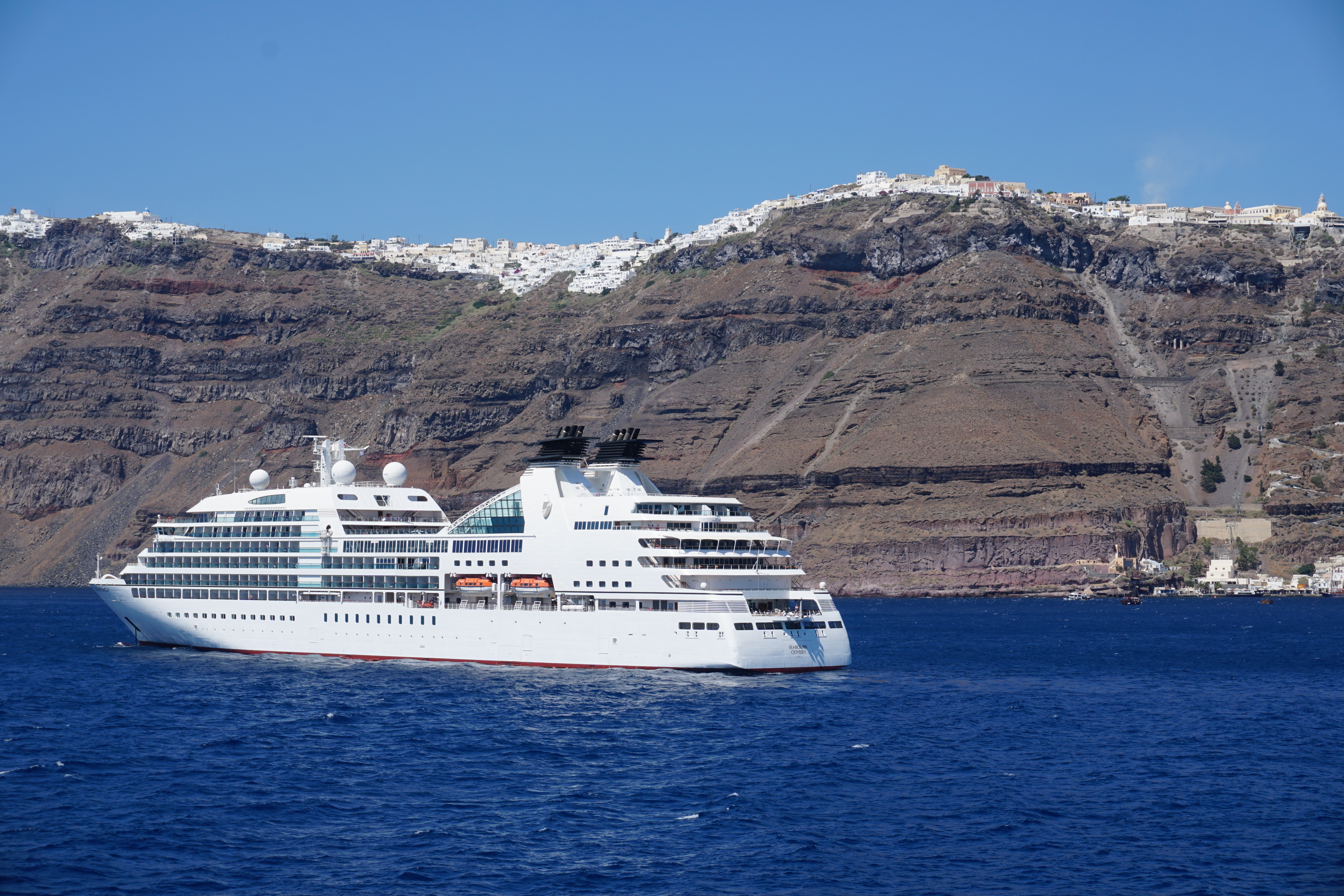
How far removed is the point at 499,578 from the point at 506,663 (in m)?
3.91

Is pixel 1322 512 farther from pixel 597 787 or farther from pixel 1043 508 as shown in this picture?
pixel 597 787

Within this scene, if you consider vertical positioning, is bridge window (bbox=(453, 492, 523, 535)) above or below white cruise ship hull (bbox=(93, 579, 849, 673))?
above

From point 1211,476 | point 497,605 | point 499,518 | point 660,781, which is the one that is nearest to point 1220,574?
point 1211,476

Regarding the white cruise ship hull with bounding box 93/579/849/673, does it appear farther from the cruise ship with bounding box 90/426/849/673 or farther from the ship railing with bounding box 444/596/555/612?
the ship railing with bounding box 444/596/555/612

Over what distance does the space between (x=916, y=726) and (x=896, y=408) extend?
13092 cm

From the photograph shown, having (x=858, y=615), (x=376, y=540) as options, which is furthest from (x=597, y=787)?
(x=858, y=615)

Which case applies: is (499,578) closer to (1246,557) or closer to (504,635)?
(504,635)

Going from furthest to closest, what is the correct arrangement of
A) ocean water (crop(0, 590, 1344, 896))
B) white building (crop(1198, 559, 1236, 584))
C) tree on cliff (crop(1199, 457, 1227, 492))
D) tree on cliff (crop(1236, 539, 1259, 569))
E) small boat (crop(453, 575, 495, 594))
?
tree on cliff (crop(1199, 457, 1227, 492)) → tree on cliff (crop(1236, 539, 1259, 569)) → white building (crop(1198, 559, 1236, 584)) → small boat (crop(453, 575, 495, 594)) → ocean water (crop(0, 590, 1344, 896))

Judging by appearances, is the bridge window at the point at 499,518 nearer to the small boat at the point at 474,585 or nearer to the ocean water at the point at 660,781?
the small boat at the point at 474,585

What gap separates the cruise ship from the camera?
6238 cm

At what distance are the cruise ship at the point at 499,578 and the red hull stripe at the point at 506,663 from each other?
0.10 metres

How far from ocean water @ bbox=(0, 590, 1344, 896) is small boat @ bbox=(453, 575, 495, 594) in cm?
367

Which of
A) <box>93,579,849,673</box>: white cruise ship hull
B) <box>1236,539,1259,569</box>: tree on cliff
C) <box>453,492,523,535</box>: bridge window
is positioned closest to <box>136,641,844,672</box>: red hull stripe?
<box>93,579,849,673</box>: white cruise ship hull

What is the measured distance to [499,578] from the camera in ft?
222
